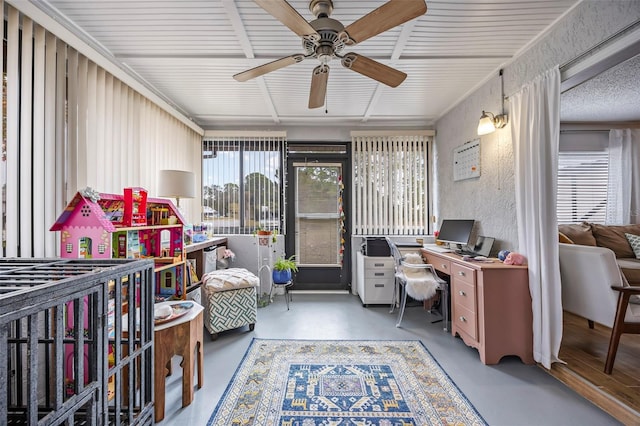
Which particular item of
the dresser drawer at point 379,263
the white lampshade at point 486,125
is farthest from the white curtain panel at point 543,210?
the dresser drawer at point 379,263

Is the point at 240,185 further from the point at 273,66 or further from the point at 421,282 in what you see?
the point at 421,282

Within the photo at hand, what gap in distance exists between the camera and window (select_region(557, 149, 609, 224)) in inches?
157

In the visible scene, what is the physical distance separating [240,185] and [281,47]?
2.27 m

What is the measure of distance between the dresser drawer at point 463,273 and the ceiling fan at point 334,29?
5.75 feet

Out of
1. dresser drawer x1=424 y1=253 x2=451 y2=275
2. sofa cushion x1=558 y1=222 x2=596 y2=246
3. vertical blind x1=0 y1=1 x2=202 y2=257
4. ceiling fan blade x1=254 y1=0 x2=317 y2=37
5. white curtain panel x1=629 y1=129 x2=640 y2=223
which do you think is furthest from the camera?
white curtain panel x1=629 y1=129 x2=640 y2=223

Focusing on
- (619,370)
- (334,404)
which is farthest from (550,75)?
(334,404)

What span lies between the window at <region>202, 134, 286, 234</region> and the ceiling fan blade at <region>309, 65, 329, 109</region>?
190 cm

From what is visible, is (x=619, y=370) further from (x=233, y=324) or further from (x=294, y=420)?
(x=233, y=324)

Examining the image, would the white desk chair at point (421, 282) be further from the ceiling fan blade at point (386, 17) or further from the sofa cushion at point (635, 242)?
the sofa cushion at point (635, 242)

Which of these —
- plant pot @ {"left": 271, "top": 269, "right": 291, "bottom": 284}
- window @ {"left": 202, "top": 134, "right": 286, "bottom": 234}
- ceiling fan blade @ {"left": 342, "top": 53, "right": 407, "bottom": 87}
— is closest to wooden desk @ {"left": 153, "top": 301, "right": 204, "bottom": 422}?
plant pot @ {"left": 271, "top": 269, "right": 291, "bottom": 284}

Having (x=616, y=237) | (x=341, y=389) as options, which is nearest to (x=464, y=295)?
(x=341, y=389)

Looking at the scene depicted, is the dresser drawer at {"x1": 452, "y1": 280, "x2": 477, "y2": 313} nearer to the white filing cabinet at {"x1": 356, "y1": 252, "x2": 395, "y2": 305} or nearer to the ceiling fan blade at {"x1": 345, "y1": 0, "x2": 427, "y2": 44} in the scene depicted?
the white filing cabinet at {"x1": 356, "y1": 252, "x2": 395, "y2": 305}

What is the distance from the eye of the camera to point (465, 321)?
2.61m

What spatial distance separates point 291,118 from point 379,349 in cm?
318
